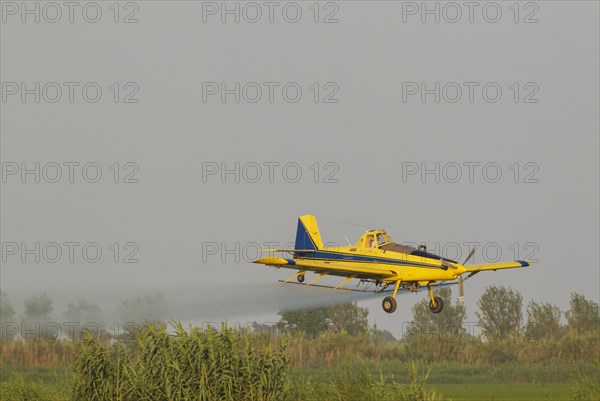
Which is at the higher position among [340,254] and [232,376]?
[340,254]

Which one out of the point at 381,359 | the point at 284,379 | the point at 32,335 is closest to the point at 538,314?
the point at 381,359

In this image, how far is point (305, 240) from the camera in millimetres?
52656

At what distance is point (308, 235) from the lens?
173ft

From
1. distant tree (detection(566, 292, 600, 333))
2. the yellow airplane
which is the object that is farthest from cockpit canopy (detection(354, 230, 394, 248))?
distant tree (detection(566, 292, 600, 333))

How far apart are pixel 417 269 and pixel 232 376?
11712 millimetres

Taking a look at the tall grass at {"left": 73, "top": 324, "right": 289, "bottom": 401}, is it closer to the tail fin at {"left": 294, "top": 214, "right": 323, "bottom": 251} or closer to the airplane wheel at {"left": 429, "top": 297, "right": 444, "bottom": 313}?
the airplane wheel at {"left": 429, "top": 297, "right": 444, "bottom": 313}

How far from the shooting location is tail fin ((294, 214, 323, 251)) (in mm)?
52375

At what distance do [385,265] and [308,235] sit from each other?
734 centimetres

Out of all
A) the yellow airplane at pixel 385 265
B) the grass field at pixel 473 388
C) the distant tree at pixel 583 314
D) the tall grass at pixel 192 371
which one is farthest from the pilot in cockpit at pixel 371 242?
the distant tree at pixel 583 314

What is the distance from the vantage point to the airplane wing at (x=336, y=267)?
152 ft

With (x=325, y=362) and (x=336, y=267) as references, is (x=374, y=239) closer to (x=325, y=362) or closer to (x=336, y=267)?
(x=336, y=267)

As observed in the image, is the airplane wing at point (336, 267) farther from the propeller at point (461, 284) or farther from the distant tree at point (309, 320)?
the distant tree at point (309, 320)

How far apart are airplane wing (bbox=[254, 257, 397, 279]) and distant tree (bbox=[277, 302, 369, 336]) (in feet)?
228

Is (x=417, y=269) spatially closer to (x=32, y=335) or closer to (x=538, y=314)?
(x=32, y=335)
